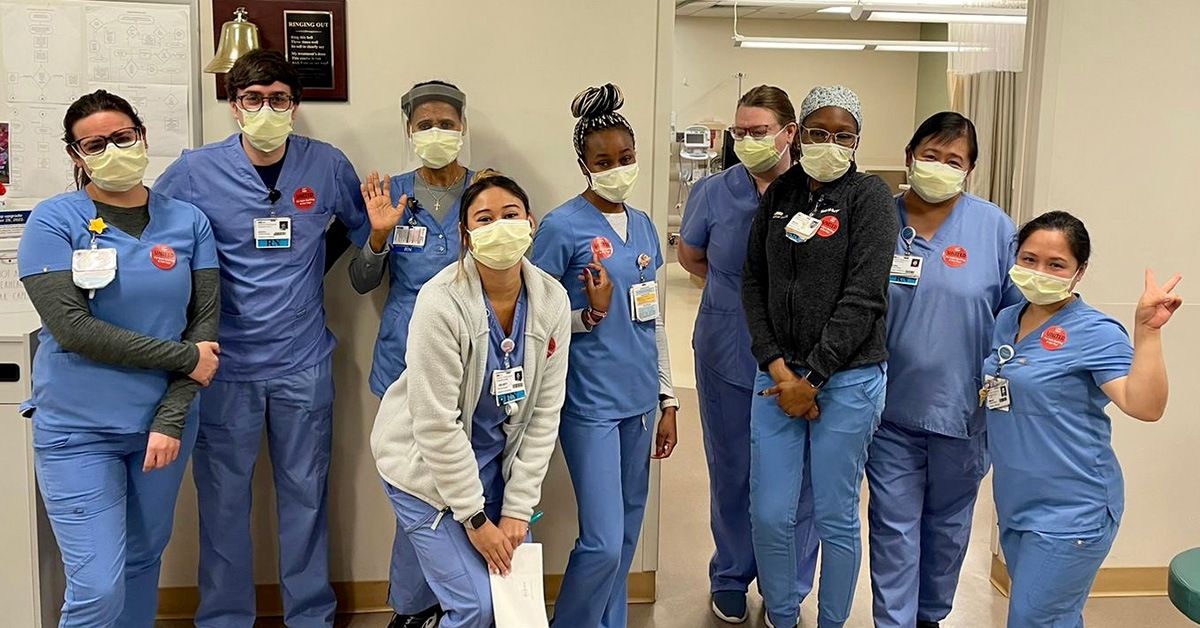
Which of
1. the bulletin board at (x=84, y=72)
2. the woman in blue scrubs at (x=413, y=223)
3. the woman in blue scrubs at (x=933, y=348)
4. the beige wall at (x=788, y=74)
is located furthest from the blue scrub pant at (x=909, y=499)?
the beige wall at (x=788, y=74)

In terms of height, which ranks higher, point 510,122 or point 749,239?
point 510,122

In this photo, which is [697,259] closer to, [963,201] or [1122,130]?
[963,201]

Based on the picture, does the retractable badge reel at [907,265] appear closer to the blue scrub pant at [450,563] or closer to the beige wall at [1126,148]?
the beige wall at [1126,148]

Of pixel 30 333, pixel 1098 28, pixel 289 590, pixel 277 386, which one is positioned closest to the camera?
pixel 30 333

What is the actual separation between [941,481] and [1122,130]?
141 cm

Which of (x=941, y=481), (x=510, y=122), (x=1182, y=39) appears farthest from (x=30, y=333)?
(x=1182, y=39)

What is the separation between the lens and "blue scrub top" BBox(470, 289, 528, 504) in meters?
2.20

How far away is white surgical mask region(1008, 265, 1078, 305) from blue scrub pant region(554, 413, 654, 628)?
103 centimetres

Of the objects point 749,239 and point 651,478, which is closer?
point 749,239

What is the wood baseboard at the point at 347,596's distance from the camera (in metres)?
3.06

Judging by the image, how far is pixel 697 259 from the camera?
3.06 m

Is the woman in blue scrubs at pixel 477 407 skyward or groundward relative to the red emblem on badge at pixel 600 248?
groundward

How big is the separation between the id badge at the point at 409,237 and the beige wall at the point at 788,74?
8334 mm

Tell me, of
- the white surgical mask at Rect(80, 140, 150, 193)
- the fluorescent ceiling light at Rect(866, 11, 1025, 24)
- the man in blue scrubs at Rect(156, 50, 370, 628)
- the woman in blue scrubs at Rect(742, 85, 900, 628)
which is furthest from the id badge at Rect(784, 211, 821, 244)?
the fluorescent ceiling light at Rect(866, 11, 1025, 24)
